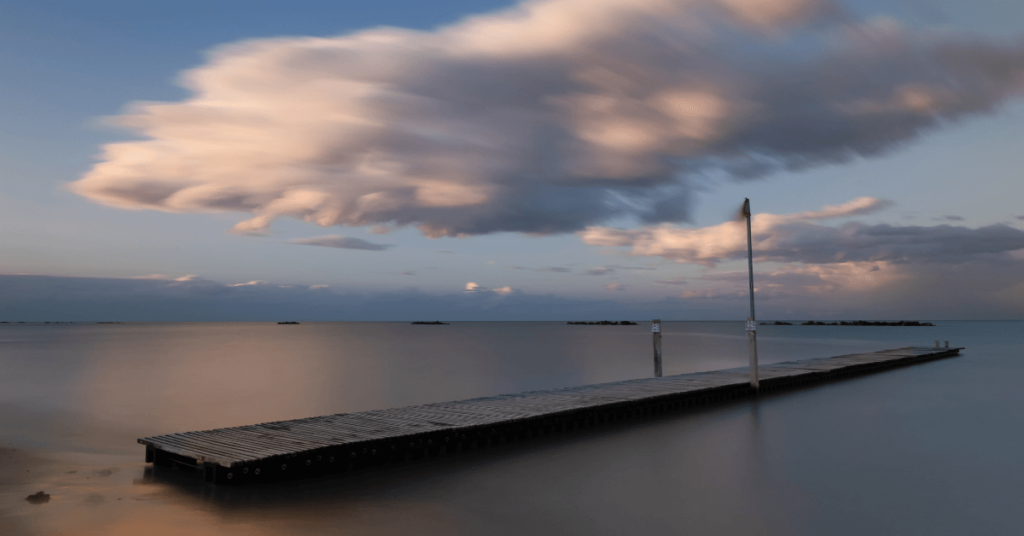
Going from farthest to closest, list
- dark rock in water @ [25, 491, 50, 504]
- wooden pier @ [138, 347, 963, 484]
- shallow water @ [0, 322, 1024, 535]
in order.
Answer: wooden pier @ [138, 347, 963, 484] → dark rock in water @ [25, 491, 50, 504] → shallow water @ [0, 322, 1024, 535]

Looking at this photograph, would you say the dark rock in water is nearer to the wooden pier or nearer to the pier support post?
the wooden pier

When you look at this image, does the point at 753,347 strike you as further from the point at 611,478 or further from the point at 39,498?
the point at 39,498

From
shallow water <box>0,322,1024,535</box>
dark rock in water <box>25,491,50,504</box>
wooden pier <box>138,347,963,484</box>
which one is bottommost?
shallow water <box>0,322,1024,535</box>

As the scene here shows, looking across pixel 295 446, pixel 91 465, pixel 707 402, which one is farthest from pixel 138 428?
pixel 707 402

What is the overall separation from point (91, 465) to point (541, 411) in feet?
32.3

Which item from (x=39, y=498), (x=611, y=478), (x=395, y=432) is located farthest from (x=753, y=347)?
(x=39, y=498)

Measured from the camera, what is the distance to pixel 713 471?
42.7 ft

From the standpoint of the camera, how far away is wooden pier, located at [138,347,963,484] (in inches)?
408

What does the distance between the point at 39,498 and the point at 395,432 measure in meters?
5.78

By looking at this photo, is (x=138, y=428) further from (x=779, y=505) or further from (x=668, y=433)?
(x=779, y=505)

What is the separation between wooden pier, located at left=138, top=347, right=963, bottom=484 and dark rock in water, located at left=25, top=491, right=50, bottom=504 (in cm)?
155

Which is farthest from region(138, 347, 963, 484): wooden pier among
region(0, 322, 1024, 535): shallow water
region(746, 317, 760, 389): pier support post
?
region(746, 317, 760, 389): pier support post

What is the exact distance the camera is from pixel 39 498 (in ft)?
33.8

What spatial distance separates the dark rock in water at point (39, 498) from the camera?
1009 cm
